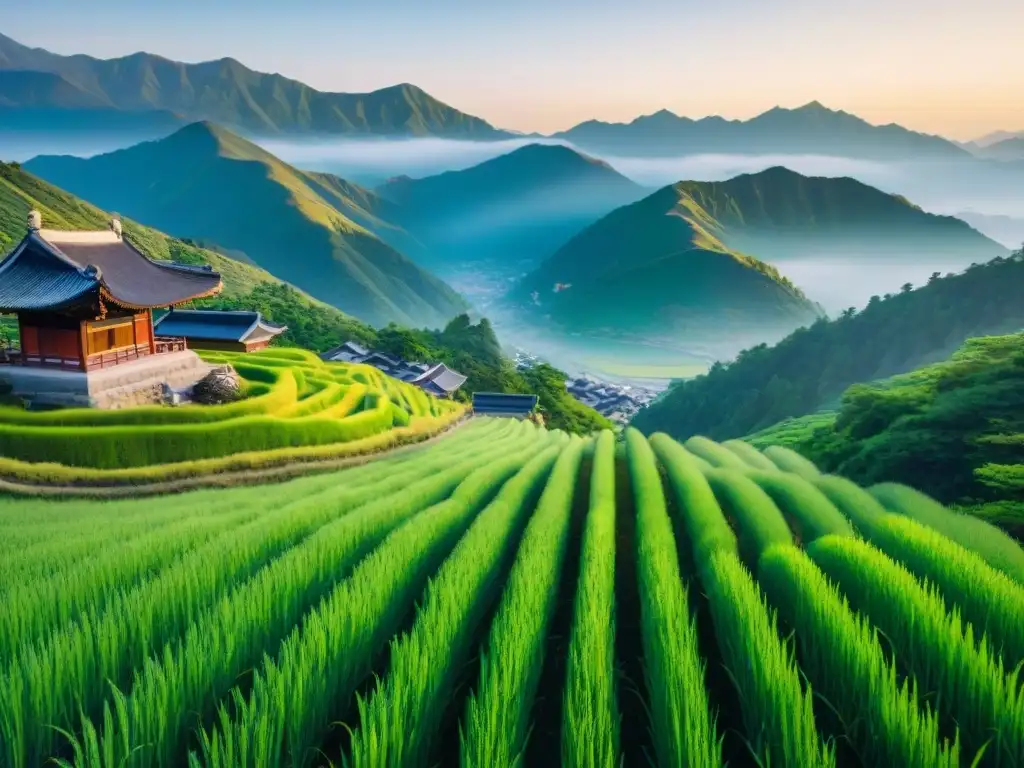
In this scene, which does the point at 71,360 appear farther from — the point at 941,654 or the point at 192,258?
the point at 192,258

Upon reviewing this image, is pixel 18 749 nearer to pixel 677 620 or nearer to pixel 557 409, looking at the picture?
pixel 677 620

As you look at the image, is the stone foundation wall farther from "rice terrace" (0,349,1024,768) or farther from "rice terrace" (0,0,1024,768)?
"rice terrace" (0,349,1024,768)

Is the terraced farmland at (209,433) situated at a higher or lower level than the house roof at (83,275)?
lower

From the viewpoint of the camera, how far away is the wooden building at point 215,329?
4409 centimetres

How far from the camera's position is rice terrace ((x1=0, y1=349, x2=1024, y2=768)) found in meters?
4.35

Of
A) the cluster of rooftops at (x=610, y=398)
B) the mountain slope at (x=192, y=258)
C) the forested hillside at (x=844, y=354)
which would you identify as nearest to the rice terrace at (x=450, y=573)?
the mountain slope at (x=192, y=258)

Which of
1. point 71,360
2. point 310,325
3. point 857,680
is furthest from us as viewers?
point 310,325

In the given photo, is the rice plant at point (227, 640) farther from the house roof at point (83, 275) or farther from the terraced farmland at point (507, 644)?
the house roof at point (83, 275)

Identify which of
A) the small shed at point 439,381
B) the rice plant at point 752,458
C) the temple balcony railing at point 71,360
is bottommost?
the small shed at point 439,381

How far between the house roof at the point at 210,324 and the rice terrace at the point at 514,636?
32585 millimetres

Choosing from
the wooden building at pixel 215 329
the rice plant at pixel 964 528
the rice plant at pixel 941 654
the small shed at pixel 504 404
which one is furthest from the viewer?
the small shed at pixel 504 404

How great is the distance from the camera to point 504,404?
200ft

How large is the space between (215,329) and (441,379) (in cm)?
2160

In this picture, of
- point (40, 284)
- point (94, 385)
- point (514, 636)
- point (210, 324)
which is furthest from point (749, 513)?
point (210, 324)
